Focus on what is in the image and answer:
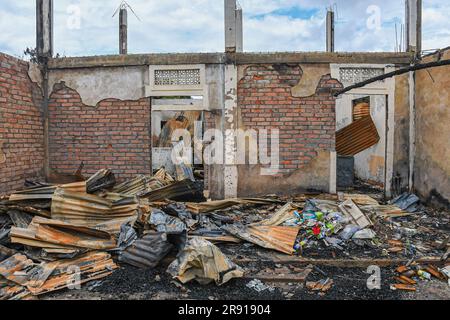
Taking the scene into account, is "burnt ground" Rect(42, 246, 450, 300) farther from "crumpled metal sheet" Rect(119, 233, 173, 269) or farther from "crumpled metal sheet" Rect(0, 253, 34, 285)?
"crumpled metal sheet" Rect(0, 253, 34, 285)

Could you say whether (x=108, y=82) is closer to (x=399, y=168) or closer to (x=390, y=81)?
(x=390, y=81)

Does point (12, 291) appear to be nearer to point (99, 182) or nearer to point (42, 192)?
point (42, 192)

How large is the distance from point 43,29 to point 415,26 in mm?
7087

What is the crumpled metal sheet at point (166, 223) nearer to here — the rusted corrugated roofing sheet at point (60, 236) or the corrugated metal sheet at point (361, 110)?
the rusted corrugated roofing sheet at point (60, 236)

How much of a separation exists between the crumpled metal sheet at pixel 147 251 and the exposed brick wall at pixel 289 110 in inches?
118

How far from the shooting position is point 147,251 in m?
3.28

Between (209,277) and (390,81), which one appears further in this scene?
(390,81)

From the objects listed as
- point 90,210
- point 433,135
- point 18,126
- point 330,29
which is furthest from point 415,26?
point 18,126

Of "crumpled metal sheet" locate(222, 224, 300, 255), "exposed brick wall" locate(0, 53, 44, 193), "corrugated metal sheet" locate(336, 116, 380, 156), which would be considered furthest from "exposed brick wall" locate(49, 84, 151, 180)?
"corrugated metal sheet" locate(336, 116, 380, 156)

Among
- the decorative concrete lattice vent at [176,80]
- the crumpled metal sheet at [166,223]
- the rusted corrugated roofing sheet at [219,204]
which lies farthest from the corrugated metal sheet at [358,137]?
the crumpled metal sheet at [166,223]

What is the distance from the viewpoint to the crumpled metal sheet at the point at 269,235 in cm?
379

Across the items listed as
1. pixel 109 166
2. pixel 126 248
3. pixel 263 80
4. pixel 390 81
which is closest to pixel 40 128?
pixel 109 166

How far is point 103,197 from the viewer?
439 centimetres

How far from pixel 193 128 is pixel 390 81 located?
221 inches
